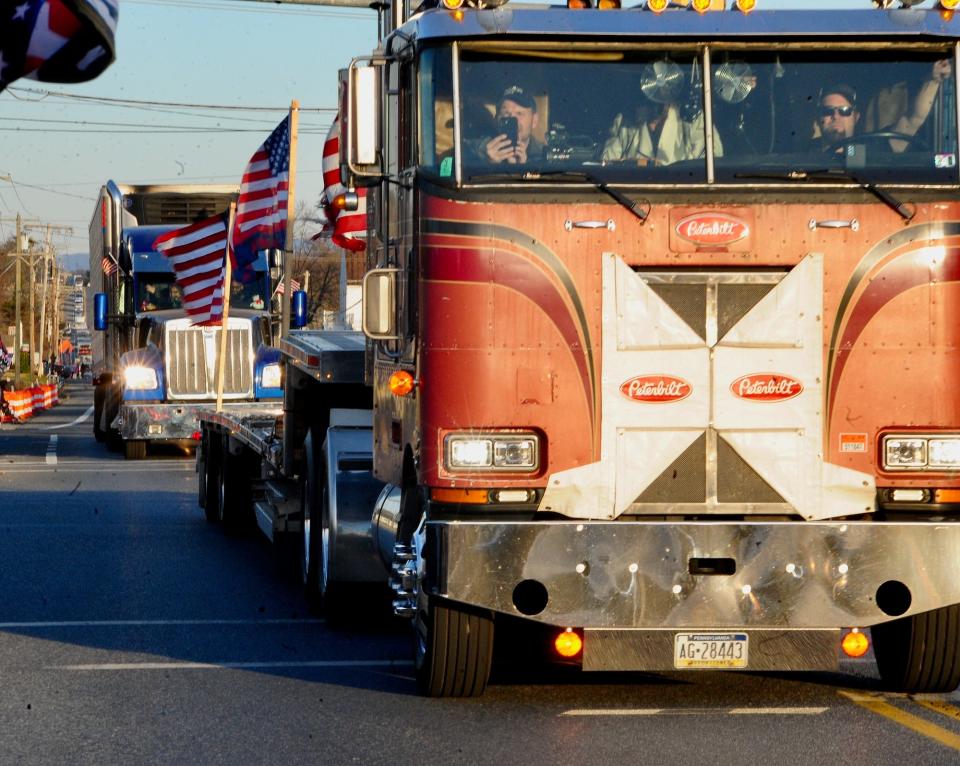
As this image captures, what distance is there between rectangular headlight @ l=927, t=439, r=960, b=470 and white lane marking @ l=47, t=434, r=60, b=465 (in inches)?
912

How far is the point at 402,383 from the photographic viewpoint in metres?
8.58

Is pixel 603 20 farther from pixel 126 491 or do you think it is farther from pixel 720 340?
pixel 126 491

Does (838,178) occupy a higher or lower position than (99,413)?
higher

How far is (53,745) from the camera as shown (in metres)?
7.71

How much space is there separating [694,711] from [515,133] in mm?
2808

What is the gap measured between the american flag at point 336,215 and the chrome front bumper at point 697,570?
835 centimetres

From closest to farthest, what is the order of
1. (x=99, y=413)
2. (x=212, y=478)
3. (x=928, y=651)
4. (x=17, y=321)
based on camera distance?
(x=928, y=651) → (x=212, y=478) → (x=99, y=413) → (x=17, y=321)

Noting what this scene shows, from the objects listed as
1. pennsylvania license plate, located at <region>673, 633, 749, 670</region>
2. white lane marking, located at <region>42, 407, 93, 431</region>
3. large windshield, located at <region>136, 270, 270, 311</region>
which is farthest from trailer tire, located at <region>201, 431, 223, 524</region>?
white lane marking, located at <region>42, 407, 93, 431</region>

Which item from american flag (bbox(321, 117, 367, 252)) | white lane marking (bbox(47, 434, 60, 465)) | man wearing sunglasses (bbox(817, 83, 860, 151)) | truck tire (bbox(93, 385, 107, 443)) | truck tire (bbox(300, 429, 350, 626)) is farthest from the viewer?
truck tire (bbox(93, 385, 107, 443))

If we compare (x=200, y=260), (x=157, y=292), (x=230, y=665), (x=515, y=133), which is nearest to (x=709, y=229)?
(x=515, y=133)

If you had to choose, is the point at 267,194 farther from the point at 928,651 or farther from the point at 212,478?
the point at 928,651

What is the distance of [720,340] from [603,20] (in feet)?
5.17

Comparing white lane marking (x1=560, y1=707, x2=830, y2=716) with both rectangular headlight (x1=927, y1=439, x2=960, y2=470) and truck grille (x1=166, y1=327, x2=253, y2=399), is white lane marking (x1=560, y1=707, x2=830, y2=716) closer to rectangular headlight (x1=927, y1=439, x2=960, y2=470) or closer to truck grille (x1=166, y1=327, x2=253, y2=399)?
rectangular headlight (x1=927, y1=439, x2=960, y2=470)

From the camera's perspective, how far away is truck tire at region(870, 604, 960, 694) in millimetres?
8641
